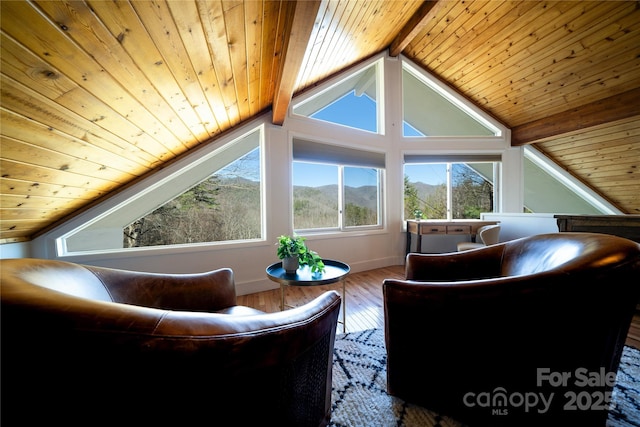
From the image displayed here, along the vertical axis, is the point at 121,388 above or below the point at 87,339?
below

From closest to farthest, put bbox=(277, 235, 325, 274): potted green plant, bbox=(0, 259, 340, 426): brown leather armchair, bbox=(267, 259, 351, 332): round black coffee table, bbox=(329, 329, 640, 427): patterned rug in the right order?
1. bbox=(0, 259, 340, 426): brown leather armchair
2. bbox=(329, 329, 640, 427): patterned rug
3. bbox=(267, 259, 351, 332): round black coffee table
4. bbox=(277, 235, 325, 274): potted green plant

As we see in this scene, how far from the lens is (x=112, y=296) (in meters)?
1.03

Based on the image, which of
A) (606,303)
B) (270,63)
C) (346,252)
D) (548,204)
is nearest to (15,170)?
(270,63)

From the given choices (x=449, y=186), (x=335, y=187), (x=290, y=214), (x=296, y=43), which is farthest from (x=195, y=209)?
(x=449, y=186)

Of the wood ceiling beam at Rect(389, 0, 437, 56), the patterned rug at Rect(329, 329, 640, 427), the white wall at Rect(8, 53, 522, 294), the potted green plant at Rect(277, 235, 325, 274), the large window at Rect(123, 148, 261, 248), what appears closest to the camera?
the patterned rug at Rect(329, 329, 640, 427)

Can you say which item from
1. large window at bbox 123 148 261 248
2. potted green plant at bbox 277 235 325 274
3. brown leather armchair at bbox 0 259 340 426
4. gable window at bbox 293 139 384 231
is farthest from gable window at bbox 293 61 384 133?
brown leather armchair at bbox 0 259 340 426

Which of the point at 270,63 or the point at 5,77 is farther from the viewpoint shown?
the point at 270,63

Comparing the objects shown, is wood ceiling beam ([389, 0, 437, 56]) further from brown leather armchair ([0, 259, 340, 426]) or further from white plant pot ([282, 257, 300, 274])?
brown leather armchair ([0, 259, 340, 426])

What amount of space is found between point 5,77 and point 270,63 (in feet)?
4.71

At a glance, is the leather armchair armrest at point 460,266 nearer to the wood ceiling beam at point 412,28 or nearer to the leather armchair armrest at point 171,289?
the leather armchair armrest at point 171,289

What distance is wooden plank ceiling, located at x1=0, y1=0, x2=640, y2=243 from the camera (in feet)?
3.24

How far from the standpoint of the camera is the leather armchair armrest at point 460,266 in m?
1.64

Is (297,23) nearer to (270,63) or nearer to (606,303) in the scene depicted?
(270,63)

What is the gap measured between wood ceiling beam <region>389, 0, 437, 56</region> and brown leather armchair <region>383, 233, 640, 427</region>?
2.97 m
